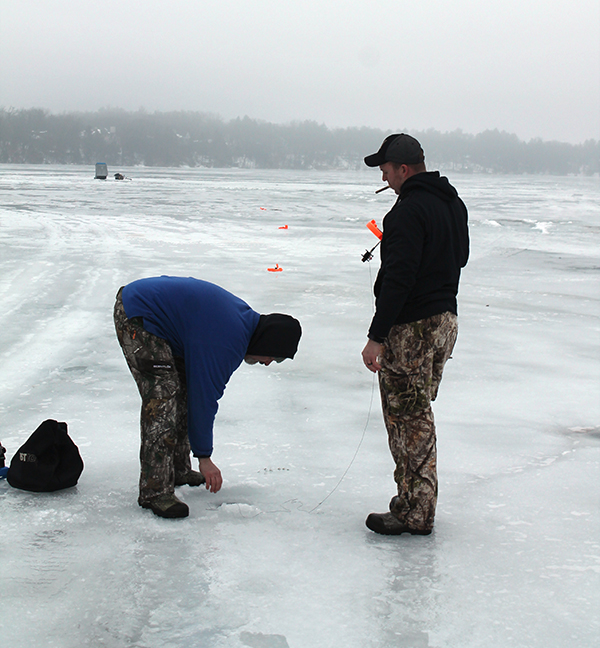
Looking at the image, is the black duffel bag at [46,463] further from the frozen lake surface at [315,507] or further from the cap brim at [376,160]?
the cap brim at [376,160]

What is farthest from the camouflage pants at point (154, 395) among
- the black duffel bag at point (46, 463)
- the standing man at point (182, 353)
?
the black duffel bag at point (46, 463)

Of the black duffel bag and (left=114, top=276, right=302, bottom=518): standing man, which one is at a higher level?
(left=114, top=276, right=302, bottom=518): standing man

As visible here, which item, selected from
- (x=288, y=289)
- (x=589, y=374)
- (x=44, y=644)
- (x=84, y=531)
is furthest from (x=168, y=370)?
(x=288, y=289)

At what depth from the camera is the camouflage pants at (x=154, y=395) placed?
9.62 ft

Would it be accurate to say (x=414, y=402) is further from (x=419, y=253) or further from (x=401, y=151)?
(x=401, y=151)

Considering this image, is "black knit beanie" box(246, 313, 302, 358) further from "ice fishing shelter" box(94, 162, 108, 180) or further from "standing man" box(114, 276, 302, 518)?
"ice fishing shelter" box(94, 162, 108, 180)

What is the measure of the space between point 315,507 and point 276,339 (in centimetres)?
106

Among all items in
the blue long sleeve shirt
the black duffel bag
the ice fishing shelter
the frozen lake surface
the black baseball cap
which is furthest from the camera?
the ice fishing shelter

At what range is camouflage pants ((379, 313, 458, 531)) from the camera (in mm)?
2912

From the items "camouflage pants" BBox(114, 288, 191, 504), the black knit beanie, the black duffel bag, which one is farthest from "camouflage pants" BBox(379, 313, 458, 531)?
the black duffel bag

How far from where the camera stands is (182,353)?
9.93 feet

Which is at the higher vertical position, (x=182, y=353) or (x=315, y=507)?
(x=182, y=353)

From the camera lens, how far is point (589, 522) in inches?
126

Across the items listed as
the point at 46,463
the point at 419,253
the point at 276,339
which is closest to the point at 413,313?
the point at 419,253
